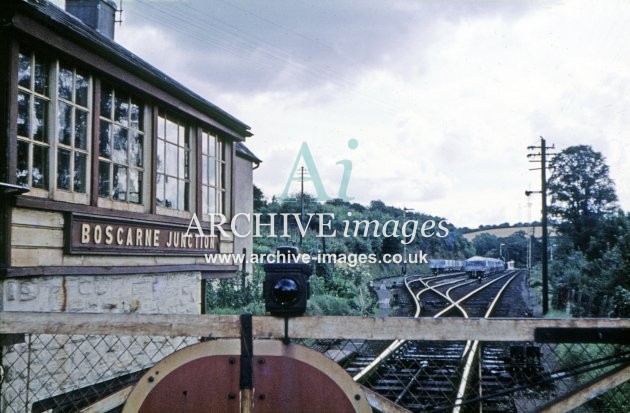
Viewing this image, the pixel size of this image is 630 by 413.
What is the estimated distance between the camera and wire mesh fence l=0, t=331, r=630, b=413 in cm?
460

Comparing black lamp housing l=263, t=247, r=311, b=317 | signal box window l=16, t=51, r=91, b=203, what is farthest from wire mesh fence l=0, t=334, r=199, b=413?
black lamp housing l=263, t=247, r=311, b=317

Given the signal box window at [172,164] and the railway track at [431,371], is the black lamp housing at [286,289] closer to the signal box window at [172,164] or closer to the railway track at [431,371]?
the railway track at [431,371]

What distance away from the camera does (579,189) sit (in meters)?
41.2

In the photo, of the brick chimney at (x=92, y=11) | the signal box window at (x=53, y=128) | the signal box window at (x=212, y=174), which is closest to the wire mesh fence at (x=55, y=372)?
the signal box window at (x=53, y=128)

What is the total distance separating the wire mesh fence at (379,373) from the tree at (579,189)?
114 ft

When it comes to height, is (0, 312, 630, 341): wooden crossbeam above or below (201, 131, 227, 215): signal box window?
below

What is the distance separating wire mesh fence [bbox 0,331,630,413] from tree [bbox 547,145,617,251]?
3464 centimetres

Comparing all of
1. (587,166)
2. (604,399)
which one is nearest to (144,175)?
(604,399)

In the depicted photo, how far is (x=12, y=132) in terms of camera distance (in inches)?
196

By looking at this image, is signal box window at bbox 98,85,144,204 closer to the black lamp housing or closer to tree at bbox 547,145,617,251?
the black lamp housing

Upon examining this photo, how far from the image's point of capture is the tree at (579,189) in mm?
39938

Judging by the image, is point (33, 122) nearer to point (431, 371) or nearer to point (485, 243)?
point (431, 371)

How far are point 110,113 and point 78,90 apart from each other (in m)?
0.64

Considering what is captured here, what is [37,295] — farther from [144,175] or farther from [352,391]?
[352,391]
